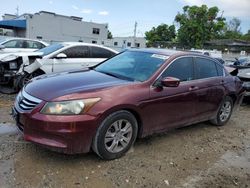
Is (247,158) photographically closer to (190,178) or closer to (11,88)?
(190,178)

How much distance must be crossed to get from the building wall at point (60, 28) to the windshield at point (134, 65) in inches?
1282

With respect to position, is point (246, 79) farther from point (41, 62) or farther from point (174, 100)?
point (41, 62)

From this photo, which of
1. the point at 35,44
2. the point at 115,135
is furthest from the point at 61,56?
the point at 35,44

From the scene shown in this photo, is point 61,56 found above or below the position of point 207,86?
above

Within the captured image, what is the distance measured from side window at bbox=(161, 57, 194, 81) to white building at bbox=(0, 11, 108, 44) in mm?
31704

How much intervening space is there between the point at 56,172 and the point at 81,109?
0.86 metres

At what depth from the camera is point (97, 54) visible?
9.16 metres

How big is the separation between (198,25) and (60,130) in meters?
44.6

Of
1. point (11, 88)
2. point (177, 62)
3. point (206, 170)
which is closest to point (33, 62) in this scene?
point (11, 88)

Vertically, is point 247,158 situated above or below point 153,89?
below

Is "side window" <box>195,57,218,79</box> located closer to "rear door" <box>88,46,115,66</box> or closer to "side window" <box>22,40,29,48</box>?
"rear door" <box>88,46,115,66</box>

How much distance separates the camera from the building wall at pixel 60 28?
37281 mm

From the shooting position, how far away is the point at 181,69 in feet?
16.6

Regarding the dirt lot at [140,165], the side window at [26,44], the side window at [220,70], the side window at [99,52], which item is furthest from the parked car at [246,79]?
the side window at [26,44]
